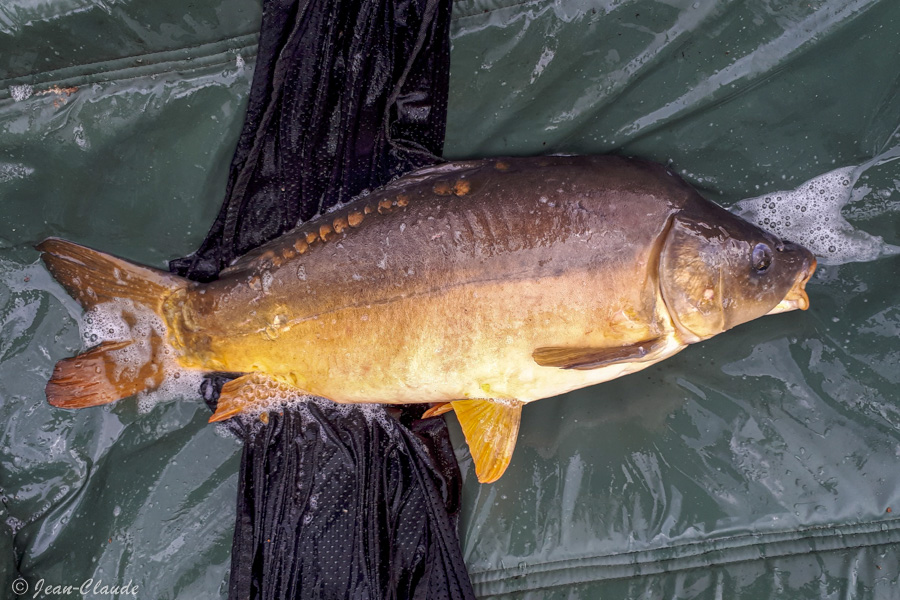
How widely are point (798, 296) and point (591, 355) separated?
0.80 meters

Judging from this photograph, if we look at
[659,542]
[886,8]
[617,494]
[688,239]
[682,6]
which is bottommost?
[659,542]

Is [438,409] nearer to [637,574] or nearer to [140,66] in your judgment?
[637,574]

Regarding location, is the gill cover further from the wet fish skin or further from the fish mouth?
the fish mouth

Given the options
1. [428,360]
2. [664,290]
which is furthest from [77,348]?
[664,290]

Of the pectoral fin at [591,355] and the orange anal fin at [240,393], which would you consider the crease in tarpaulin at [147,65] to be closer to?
the orange anal fin at [240,393]

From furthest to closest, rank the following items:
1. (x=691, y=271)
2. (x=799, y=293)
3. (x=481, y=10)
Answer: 1. (x=481, y=10)
2. (x=799, y=293)
3. (x=691, y=271)

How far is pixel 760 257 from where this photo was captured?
1885 millimetres

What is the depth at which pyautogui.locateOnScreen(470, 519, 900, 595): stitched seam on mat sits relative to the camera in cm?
219

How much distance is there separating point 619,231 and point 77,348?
2192 mm

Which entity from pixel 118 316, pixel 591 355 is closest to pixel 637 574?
pixel 591 355

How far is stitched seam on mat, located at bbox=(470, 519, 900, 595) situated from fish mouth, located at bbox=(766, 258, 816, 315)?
903mm

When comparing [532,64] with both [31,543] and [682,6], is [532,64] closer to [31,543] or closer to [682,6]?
[682,6]

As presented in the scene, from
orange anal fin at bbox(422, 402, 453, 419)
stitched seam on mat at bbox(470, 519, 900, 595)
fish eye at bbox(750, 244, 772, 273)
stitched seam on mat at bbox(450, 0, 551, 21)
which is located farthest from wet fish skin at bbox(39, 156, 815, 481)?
stitched seam on mat at bbox(470, 519, 900, 595)

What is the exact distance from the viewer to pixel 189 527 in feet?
7.71
